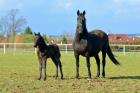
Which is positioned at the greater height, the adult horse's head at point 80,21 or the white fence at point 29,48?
Result: the adult horse's head at point 80,21

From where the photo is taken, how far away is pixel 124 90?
13.0 m

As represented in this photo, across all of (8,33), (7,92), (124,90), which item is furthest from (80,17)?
(8,33)

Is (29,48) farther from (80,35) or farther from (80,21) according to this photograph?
(80,21)

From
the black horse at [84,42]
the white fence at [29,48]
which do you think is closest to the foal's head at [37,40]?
the black horse at [84,42]

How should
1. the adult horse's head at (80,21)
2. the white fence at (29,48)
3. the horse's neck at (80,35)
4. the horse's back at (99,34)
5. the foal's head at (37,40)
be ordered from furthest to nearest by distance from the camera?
the white fence at (29,48) < the horse's back at (99,34) < the horse's neck at (80,35) < the adult horse's head at (80,21) < the foal's head at (37,40)

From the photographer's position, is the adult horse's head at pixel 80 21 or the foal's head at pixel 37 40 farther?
the adult horse's head at pixel 80 21

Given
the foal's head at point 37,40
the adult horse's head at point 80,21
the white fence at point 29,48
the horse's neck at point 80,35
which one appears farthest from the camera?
the white fence at point 29,48

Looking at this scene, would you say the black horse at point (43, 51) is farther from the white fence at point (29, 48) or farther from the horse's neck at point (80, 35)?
the white fence at point (29, 48)

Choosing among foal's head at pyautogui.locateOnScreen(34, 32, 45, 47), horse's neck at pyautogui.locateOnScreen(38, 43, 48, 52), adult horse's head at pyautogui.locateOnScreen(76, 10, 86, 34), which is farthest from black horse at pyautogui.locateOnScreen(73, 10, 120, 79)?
foal's head at pyautogui.locateOnScreen(34, 32, 45, 47)

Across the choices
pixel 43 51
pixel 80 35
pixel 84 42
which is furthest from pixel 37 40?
pixel 84 42

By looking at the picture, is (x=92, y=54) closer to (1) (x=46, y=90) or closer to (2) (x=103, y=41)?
(2) (x=103, y=41)

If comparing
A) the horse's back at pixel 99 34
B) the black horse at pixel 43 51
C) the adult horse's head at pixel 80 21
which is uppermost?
the adult horse's head at pixel 80 21

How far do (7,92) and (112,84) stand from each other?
4151mm

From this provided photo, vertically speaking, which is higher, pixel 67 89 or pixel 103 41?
pixel 103 41
